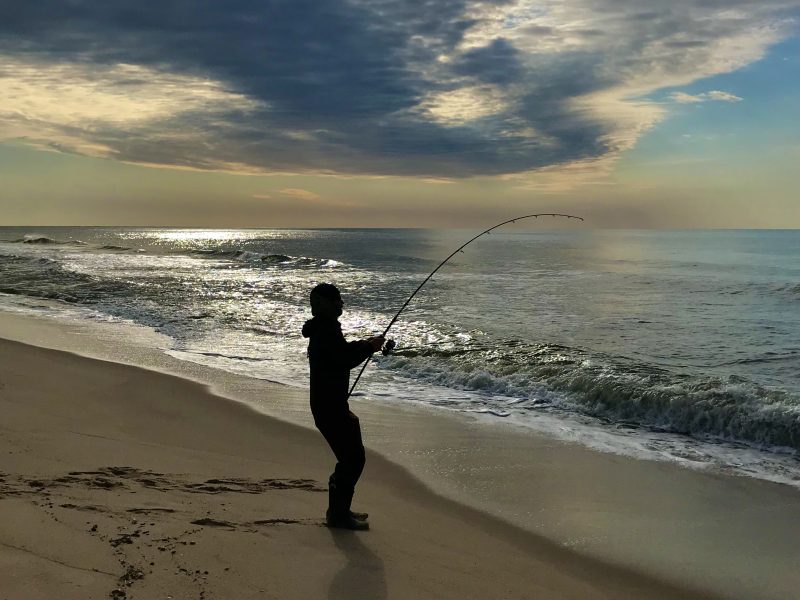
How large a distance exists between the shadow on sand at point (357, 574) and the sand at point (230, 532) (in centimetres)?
1

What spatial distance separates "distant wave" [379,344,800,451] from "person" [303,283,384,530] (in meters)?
4.41

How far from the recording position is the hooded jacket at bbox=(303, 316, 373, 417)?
4.11m

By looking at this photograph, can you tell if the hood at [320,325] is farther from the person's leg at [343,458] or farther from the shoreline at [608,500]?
the shoreline at [608,500]

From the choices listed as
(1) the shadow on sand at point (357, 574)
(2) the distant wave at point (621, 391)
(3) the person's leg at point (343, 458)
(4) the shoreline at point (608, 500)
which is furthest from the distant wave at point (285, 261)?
(1) the shadow on sand at point (357, 574)

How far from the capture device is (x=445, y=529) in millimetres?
4523

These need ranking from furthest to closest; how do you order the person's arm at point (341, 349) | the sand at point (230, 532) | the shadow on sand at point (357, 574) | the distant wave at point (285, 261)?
the distant wave at point (285, 261) → the person's arm at point (341, 349) → the shadow on sand at point (357, 574) → the sand at point (230, 532)

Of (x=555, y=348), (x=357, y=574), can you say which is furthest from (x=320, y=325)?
(x=555, y=348)

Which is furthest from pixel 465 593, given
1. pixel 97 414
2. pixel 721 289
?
pixel 721 289

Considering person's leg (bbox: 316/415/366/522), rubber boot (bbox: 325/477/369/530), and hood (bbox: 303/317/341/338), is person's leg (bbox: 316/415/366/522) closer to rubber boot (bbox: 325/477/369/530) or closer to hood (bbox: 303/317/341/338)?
rubber boot (bbox: 325/477/369/530)

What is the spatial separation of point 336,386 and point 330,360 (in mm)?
183

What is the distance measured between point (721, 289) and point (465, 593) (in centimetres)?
2567

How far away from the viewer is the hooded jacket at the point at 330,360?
13.5 feet

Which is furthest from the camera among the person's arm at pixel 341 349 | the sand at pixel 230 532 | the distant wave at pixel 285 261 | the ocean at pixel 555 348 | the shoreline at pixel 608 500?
the distant wave at pixel 285 261

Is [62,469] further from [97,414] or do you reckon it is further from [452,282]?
[452,282]
